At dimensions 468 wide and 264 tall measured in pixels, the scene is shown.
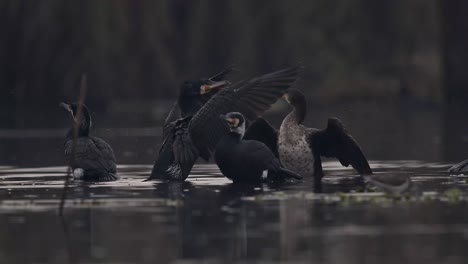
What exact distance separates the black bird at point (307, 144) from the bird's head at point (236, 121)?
50.1 inches

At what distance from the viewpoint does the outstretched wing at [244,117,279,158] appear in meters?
18.1

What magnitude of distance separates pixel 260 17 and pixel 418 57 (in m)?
6.59

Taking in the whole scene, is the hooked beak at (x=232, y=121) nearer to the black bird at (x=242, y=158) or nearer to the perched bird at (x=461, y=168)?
the black bird at (x=242, y=158)

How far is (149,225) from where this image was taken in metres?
12.4

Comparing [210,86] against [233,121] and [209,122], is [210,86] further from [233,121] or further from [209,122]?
[233,121]

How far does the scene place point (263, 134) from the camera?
18.2 meters

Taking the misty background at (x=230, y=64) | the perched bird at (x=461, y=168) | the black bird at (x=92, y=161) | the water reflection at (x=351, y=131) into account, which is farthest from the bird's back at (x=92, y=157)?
the perched bird at (x=461, y=168)

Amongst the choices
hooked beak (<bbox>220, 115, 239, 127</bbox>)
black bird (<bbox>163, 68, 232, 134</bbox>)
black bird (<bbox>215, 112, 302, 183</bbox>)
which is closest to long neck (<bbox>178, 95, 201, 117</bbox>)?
black bird (<bbox>163, 68, 232, 134</bbox>)

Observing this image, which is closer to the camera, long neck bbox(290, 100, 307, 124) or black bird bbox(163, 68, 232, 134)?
long neck bbox(290, 100, 307, 124)

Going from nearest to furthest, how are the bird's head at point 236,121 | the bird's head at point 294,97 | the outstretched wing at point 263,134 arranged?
the bird's head at point 236,121 < the outstretched wing at point 263,134 < the bird's head at point 294,97

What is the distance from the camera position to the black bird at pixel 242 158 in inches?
649

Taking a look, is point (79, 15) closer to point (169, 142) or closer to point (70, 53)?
point (70, 53)

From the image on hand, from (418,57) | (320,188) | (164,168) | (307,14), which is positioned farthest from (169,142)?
(307,14)

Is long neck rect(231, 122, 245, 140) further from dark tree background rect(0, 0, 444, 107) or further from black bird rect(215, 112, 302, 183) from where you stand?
dark tree background rect(0, 0, 444, 107)
